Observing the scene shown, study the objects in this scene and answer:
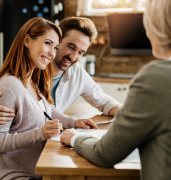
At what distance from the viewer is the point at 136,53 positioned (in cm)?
358

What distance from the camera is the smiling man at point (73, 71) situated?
1.84 m

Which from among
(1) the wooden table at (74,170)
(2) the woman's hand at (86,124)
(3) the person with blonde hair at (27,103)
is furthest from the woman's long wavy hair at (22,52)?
(1) the wooden table at (74,170)

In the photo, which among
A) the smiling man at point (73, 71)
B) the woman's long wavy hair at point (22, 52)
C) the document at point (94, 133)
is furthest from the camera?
the smiling man at point (73, 71)

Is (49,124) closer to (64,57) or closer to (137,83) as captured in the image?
(137,83)

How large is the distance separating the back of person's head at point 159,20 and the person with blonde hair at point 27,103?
55 centimetres

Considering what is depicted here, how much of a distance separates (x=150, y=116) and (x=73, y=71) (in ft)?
4.37

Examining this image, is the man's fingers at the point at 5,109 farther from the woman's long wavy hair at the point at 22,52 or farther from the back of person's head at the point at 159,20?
the back of person's head at the point at 159,20

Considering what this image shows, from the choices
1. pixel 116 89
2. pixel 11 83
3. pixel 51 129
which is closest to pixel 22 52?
pixel 11 83

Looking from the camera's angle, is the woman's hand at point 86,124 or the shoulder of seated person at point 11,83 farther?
the woman's hand at point 86,124

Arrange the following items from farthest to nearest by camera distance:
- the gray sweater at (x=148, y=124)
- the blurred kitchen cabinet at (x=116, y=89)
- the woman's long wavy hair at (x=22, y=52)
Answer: the blurred kitchen cabinet at (x=116, y=89)
the woman's long wavy hair at (x=22, y=52)
the gray sweater at (x=148, y=124)

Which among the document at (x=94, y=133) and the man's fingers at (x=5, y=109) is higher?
the man's fingers at (x=5, y=109)

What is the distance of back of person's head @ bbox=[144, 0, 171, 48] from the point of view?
690 mm

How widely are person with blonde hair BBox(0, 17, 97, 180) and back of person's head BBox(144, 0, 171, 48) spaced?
546mm

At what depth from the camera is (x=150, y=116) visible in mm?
674
